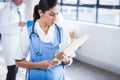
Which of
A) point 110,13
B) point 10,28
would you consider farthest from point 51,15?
point 110,13

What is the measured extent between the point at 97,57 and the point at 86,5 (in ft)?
3.91

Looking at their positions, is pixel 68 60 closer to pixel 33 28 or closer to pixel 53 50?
pixel 53 50

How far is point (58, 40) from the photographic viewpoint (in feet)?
4.08

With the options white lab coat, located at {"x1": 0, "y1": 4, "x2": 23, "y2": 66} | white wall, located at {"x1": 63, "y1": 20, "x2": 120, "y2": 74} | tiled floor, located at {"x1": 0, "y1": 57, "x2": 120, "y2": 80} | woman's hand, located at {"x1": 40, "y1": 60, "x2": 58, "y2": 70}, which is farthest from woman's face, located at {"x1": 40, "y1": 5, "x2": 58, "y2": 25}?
white wall, located at {"x1": 63, "y1": 20, "x2": 120, "y2": 74}

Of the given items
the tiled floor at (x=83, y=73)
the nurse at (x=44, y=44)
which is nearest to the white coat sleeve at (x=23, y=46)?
the nurse at (x=44, y=44)

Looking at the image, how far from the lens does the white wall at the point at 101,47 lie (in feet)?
13.0

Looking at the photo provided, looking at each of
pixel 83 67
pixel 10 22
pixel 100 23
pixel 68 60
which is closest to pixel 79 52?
pixel 83 67

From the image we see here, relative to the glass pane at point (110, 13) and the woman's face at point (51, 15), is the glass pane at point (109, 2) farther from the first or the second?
the woman's face at point (51, 15)

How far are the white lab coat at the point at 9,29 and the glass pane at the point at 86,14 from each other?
2.05m

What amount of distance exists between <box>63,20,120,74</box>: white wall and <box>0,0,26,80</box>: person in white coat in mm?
1766

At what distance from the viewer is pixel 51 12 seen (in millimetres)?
1194

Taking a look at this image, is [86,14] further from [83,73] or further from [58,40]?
[58,40]

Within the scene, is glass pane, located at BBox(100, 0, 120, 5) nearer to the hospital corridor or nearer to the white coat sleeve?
the hospital corridor

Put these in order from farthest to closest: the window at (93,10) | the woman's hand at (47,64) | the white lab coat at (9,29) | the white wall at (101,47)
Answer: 1. the window at (93,10)
2. the white wall at (101,47)
3. the white lab coat at (9,29)
4. the woman's hand at (47,64)
